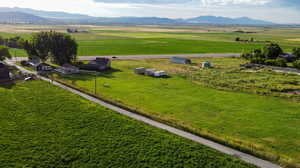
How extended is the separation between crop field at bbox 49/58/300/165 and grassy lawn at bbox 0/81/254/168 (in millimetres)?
3868

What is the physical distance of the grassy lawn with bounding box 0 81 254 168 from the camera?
22.3m

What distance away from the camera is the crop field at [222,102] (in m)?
26.6

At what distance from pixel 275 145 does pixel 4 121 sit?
106 feet

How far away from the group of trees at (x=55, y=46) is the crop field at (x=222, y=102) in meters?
13.9

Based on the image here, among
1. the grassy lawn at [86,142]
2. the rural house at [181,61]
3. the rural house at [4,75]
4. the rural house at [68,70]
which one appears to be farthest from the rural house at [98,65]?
the grassy lawn at [86,142]

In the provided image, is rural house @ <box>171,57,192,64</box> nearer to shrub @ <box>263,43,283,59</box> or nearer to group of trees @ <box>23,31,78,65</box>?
shrub @ <box>263,43,283,59</box>

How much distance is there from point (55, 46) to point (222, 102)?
163 feet

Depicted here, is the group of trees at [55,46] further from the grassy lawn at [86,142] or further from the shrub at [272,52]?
the shrub at [272,52]

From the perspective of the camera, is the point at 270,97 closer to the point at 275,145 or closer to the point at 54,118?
the point at 275,145

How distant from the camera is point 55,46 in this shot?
219 feet

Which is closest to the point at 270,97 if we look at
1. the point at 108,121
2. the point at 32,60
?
the point at 108,121

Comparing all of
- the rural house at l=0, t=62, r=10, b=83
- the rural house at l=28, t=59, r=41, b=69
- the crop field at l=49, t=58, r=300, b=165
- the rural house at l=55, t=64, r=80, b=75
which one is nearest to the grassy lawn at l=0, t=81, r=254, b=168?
the crop field at l=49, t=58, r=300, b=165

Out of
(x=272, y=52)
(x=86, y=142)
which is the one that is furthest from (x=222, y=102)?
(x=272, y=52)

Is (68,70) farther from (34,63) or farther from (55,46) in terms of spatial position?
(34,63)
